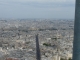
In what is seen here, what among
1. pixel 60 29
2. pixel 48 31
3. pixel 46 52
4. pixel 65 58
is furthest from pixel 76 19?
pixel 60 29

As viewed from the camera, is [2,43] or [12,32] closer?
[2,43]

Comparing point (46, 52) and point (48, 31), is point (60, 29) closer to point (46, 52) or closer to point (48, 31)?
point (48, 31)

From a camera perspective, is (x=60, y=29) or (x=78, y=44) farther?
(x=60, y=29)

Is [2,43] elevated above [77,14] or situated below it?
below

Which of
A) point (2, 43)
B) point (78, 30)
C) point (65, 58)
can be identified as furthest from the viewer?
point (2, 43)

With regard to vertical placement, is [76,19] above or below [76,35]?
above

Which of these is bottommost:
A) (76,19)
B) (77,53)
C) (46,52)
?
(46,52)

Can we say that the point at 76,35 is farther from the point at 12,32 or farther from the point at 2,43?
the point at 12,32

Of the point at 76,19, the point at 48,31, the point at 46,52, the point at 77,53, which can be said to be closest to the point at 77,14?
the point at 76,19

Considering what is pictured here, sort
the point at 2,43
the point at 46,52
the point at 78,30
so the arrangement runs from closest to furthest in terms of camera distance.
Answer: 1. the point at 78,30
2. the point at 46,52
3. the point at 2,43
